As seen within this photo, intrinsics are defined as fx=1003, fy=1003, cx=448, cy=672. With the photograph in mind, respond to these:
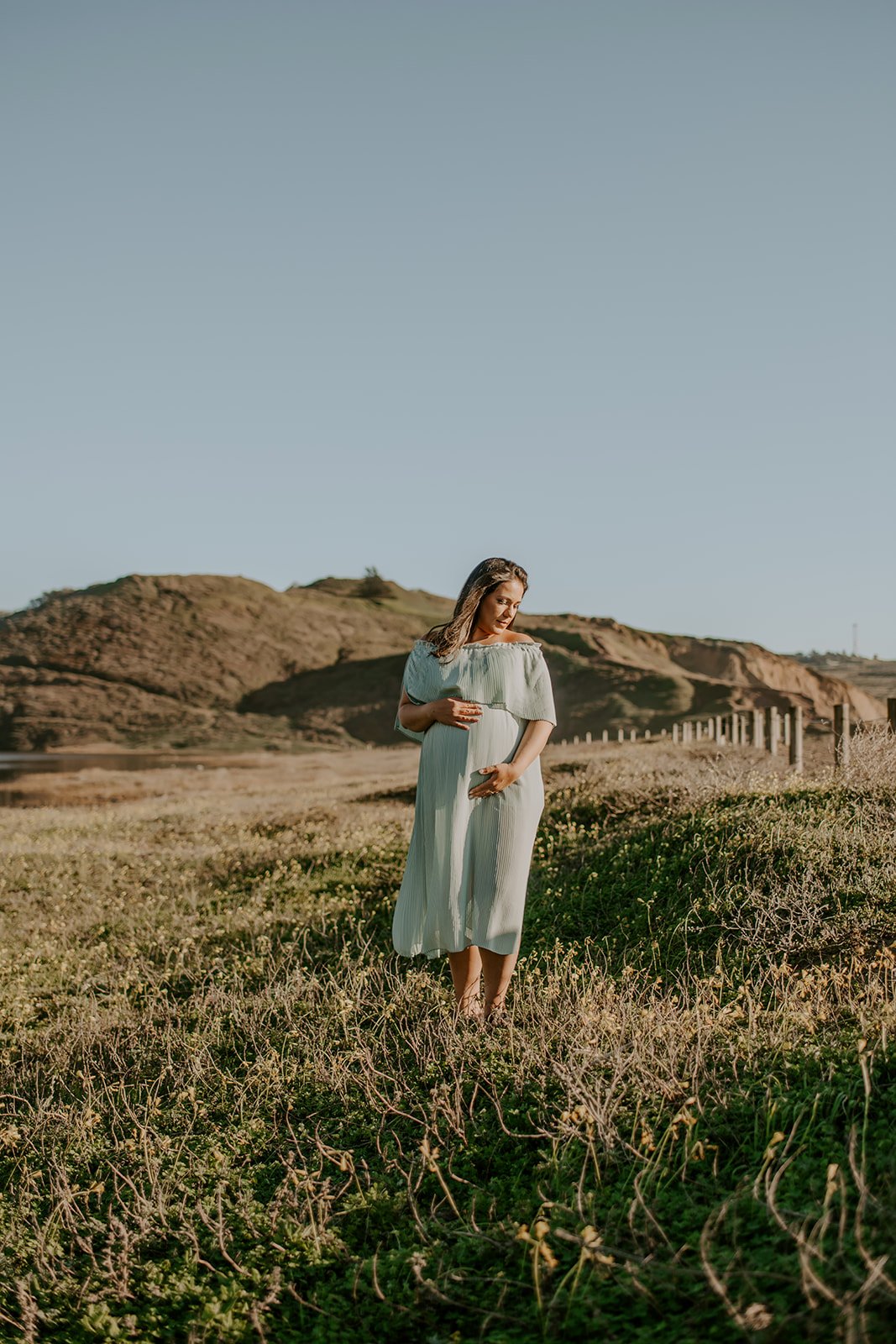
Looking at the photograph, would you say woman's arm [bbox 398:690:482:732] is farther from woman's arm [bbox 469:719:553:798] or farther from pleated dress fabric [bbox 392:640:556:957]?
woman's arm [bbox 469:719:553:798]

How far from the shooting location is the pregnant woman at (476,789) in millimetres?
4820

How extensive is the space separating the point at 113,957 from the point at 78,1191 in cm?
425

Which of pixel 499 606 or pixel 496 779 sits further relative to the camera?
pixel 499 606

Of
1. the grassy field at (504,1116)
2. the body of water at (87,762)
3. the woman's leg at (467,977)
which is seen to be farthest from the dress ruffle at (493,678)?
the body of water at (87,762)

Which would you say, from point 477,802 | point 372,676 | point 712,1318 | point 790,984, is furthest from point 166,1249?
point 372,676

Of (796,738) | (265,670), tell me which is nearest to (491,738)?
(796,738)

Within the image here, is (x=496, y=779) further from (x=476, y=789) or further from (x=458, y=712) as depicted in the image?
(x=458, y=712)

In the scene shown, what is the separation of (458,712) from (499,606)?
60 centimetres

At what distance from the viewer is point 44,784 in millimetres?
29031

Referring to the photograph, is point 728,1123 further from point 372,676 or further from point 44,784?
point 372,676

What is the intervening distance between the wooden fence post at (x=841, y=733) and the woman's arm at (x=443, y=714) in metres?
5.66

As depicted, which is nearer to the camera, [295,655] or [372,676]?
Result: [372,676]

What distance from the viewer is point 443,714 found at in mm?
4895

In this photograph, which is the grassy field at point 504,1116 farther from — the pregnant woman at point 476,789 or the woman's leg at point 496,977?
the pregnant woman at point 476,789
